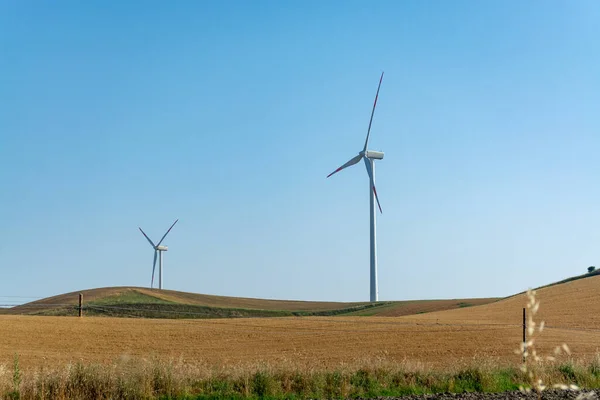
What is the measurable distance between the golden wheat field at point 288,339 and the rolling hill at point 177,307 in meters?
15.1

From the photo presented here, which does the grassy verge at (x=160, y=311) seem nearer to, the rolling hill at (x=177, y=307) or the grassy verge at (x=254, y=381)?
the rolling hill at (x=177, y=307)

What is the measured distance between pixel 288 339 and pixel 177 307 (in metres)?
31.1

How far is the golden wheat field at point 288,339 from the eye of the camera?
86.7 feet

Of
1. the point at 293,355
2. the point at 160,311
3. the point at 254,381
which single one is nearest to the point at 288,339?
the point at 293,355

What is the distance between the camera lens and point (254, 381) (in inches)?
643

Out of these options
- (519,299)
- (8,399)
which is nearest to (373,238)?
(519,299)

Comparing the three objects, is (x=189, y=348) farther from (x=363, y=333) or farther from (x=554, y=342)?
(x=554, y=342)

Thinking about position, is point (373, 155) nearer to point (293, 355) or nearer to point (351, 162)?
point (351, 162)

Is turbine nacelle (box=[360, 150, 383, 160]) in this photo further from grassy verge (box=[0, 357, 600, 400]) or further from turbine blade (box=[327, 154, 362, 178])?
grassy verge (box=[0, 357, 600, 400])

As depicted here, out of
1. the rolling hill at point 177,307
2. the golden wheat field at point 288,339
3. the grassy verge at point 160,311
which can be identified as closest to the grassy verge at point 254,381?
the golden wheat field at point 288,339

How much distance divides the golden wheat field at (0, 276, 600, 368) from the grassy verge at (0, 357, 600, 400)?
182 inches

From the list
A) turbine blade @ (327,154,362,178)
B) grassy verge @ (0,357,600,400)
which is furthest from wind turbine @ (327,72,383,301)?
grassy verge @ (0,357,600,400)

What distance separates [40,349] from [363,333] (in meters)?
14.8

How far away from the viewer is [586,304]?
46.4m
